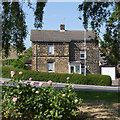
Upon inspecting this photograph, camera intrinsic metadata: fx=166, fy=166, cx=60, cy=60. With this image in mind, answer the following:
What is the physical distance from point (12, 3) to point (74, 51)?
16.5 meters

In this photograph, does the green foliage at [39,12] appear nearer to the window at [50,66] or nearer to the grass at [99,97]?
the grass at [99,97]

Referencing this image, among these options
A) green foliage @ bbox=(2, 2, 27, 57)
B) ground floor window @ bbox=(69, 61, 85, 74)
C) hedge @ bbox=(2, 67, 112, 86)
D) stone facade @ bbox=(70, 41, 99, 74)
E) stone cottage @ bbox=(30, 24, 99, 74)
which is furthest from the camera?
stone facade @ bbox=(70, 41, 99, 74)

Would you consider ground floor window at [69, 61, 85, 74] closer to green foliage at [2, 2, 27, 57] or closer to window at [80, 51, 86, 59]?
window at [80, 51, 86, 59]

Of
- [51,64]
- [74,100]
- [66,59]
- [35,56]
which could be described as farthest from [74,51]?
[74,100]

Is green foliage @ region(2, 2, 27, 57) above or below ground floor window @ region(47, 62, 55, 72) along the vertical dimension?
above

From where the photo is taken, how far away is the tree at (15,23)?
537 cm

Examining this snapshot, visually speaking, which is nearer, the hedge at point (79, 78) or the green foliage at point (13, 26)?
the green foliage at point (13, 26)

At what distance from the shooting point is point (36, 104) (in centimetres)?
406

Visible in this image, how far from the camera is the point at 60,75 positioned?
16953 mm

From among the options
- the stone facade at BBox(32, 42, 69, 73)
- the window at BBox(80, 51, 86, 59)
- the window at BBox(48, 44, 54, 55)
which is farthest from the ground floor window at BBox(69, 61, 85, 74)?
the window at BBox(48, 44, 54, 55)

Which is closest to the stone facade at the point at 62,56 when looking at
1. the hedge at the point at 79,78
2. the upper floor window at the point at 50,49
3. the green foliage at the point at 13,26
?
the upper floor window at the point at 50,49

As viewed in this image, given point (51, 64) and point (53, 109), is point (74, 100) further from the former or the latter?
point (51, 64)

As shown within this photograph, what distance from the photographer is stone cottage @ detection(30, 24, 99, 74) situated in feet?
67.5

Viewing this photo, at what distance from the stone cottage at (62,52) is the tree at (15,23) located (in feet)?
47.9
